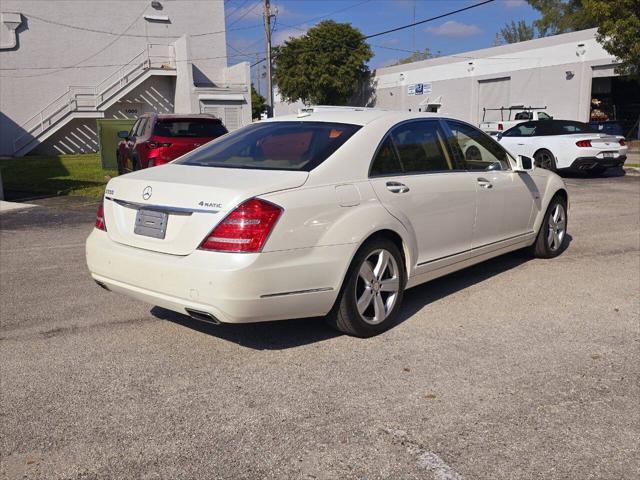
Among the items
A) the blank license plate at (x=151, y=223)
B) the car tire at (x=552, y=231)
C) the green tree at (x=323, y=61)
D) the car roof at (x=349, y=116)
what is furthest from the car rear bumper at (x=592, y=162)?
the green tree at (x=323, y=61)

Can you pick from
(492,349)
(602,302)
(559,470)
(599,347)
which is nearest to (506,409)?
(559,470)

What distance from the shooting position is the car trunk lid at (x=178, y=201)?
12.7 feet

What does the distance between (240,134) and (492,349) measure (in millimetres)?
2666

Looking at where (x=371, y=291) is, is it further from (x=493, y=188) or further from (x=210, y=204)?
(x=493, y=188)

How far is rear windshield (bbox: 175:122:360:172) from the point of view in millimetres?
4457

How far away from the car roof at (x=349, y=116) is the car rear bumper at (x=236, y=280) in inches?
46.2

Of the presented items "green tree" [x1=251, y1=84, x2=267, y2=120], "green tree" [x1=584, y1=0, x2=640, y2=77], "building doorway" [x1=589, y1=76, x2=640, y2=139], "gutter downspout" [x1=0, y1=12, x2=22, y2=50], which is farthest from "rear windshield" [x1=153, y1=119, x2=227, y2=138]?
"green tree" [x1=251, y1=84, x2=267, y2=120]

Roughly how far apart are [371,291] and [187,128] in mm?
8987

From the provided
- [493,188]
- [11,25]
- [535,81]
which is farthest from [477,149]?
[535,81]

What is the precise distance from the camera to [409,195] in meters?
4.80

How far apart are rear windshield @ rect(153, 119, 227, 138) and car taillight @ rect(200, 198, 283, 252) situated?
9.09 metres

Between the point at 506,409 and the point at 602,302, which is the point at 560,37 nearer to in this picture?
the point at 602,302

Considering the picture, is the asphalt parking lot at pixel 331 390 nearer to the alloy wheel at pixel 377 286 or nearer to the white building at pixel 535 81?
the alloy wheel at pixel 377 286

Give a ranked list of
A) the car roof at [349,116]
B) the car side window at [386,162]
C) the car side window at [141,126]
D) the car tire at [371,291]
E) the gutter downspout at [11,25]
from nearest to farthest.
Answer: the car tire at [371,291] < the car side window at [386,162] < the car roof at [349,116] < the car side window at [141,126] < the gutter downspout at [11,25]
